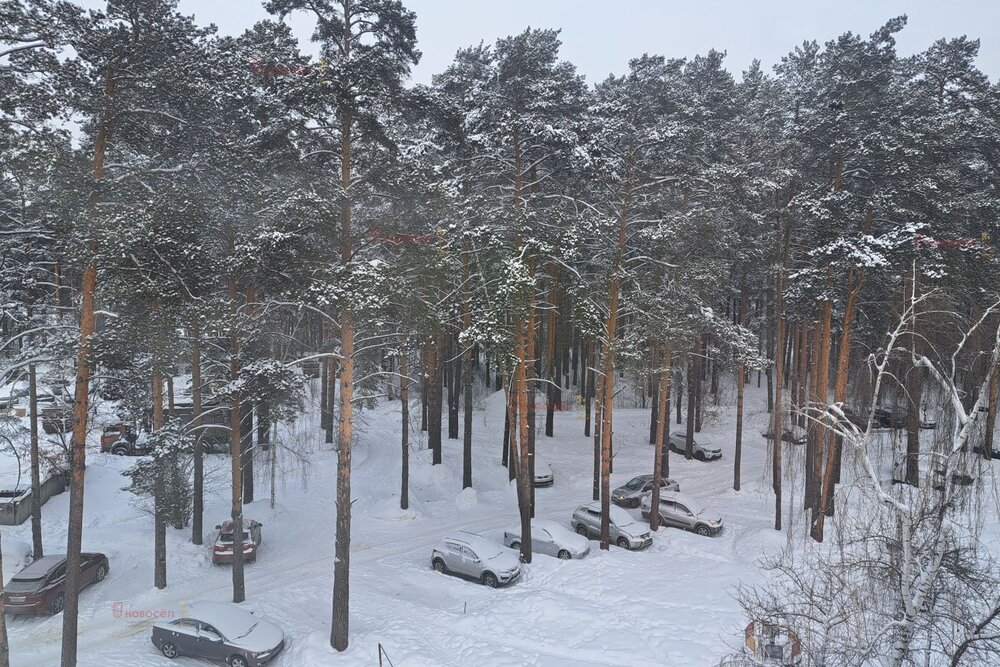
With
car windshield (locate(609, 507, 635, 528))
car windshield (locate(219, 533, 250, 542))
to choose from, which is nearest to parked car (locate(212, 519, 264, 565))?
car windshield (locate(219, 533, 250, 542))

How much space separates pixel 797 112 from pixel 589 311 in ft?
39.2

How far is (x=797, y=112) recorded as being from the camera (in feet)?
72.3

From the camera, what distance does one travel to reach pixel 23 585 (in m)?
16.1

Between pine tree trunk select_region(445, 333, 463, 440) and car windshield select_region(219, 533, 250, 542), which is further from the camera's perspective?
pine tree trunk select_region(445, 333, 463, 440)

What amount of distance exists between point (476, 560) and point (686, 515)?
336 inches

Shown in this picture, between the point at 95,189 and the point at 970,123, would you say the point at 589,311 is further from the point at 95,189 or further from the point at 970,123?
the point at 970,123

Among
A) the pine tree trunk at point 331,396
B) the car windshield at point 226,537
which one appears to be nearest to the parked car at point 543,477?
the pine tree trunk at point 331,396

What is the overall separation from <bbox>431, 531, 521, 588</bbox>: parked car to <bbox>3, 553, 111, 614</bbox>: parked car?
33.1 feet

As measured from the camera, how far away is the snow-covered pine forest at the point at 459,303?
1192 centimetres

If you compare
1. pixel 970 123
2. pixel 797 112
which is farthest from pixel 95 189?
pixel 970 123

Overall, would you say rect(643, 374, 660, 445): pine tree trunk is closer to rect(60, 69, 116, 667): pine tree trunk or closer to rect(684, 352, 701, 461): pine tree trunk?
rect(684, 352, 701, 461): pine tree trunk

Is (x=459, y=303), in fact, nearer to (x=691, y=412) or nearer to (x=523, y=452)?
(x=523, y=452)

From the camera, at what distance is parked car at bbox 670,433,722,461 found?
3100 cm

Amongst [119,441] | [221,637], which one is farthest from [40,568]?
[119,441]
